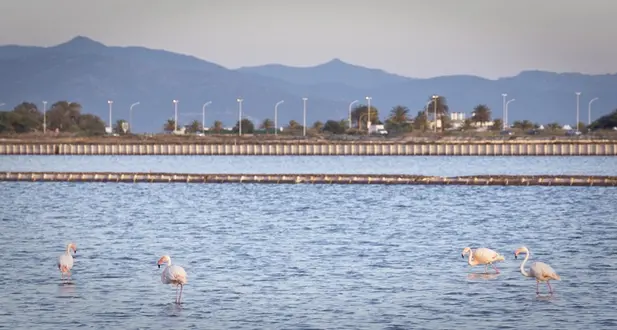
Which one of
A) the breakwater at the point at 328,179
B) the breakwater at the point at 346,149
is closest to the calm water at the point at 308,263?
the breakwater at the point at 328,179

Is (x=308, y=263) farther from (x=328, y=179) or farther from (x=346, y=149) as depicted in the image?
(x=346, y=149)

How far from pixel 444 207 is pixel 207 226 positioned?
16859 millimetres

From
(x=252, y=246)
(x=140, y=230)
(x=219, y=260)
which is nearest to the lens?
(x=219, y=260)

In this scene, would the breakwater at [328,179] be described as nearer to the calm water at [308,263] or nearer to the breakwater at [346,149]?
the calm water at [308,263]

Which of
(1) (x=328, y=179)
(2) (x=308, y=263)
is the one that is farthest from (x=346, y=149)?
(2) (x=308, y=263)

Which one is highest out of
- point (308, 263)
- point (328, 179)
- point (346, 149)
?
point (346, 149)

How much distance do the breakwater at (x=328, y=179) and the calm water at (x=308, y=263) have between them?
9.89 m

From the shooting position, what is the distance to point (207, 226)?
2031 inches

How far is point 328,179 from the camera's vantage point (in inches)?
3292

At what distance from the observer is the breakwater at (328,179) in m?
79.8

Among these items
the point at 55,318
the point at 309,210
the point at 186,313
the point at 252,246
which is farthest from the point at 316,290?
the point at 309,210

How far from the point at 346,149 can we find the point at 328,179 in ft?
278

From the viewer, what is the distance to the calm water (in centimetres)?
2612

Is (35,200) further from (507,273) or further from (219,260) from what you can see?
(507,273)
